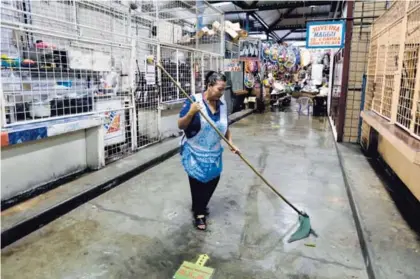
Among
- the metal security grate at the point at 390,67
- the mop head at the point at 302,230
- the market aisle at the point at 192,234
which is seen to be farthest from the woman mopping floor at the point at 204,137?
the metal security grate at the point at 390,67

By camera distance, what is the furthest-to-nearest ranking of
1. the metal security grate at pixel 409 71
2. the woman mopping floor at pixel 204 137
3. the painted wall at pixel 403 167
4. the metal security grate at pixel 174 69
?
the metal security grate at pixel 174 69 → the painted wall at pixel 403 167 → the metal security grate at pixel 409 71 → the woman mopping floor at pixel 204 137

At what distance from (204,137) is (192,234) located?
36.0 inches

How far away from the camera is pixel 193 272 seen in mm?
2297

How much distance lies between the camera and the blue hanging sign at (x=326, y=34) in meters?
6.04

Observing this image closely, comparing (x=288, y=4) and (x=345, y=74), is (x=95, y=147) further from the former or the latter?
(x=288, y=4)

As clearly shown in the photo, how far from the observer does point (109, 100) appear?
4.82 metres

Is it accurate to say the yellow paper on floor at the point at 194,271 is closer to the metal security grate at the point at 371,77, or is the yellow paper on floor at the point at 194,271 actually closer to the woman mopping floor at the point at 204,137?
the woman mopping floor at the point at 204,137

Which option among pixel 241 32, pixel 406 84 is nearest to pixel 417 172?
pixel 406 84

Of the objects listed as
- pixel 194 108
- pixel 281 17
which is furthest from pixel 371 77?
pixel 281 17

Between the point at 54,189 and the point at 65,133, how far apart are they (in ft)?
2.30

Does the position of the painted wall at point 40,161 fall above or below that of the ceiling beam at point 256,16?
below

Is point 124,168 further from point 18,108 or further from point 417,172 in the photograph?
point 417,172

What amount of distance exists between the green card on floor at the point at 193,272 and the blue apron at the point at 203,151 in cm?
78

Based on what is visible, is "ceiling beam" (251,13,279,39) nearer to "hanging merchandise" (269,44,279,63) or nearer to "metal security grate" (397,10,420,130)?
"hanging merchandise" (269,44,279,63)
